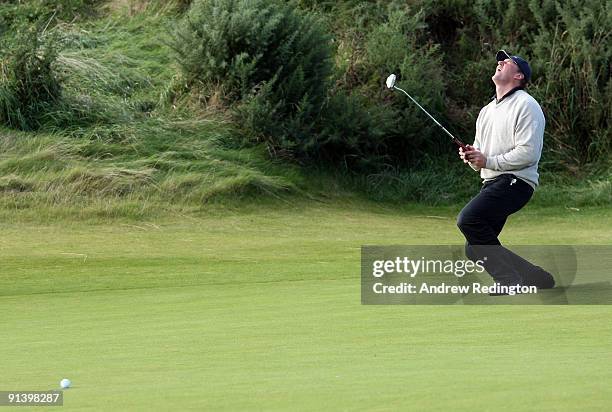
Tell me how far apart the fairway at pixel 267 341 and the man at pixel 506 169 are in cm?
97

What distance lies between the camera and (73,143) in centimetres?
1848

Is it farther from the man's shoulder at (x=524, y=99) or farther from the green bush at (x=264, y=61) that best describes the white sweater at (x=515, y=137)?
the green bush at (x=264, y=61)

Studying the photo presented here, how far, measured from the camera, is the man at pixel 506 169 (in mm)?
8781

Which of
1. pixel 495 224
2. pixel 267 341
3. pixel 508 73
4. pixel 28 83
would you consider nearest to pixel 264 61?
pixel 28 83

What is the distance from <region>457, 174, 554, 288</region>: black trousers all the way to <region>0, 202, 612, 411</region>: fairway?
36.3 inches

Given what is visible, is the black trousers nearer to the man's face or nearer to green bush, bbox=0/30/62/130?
the man's face

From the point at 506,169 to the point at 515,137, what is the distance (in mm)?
243

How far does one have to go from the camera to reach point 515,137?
8820 millimetres

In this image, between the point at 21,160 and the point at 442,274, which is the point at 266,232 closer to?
the point at 21,160

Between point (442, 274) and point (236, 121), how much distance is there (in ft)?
33.8

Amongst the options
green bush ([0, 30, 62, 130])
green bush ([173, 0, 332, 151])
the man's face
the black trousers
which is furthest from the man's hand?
green bush ([0, 30, 62, 130])

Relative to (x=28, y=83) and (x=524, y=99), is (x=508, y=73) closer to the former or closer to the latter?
(x=524, y=99)

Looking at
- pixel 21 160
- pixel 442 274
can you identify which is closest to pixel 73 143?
pixel 21 160

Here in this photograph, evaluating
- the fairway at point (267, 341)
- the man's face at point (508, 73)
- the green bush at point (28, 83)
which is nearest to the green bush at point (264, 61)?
the green bush at point (28, 83)
